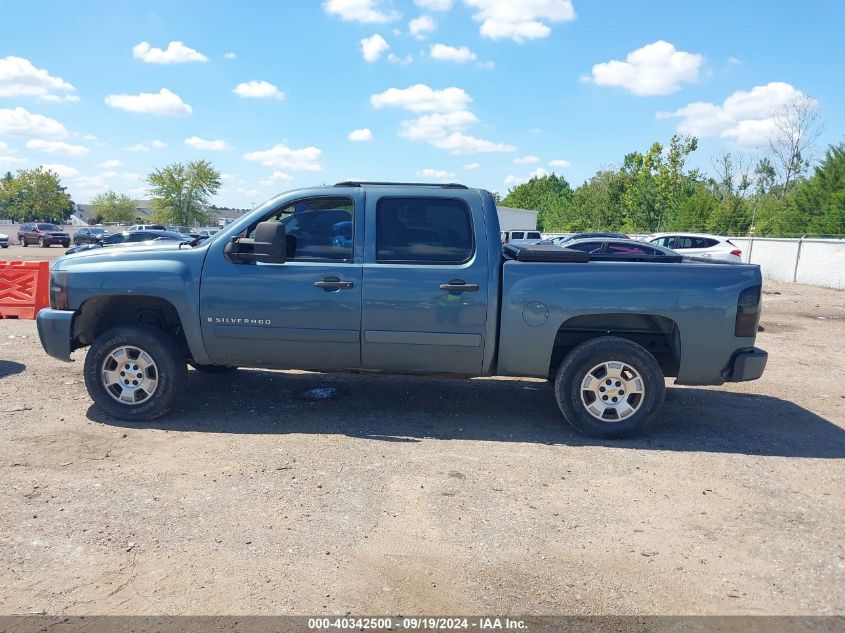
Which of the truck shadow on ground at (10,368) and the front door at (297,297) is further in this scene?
the truck shadow on ground at (10,368)

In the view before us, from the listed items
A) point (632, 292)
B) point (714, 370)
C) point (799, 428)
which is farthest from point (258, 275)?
point (799, 428)

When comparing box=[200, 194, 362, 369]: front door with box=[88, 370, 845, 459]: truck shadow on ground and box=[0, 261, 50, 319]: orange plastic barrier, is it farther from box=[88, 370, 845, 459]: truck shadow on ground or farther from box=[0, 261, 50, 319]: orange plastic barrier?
box=[0, 261, 50, 319]: orange plastic barrier

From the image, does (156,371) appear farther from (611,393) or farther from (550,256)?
(611,393)

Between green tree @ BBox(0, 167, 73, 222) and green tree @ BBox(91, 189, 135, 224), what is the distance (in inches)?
420

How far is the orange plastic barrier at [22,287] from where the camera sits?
436 inches

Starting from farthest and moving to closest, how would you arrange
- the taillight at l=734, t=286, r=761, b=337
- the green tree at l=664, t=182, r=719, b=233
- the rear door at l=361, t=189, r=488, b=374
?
1. the green tree at l=664, t=182, r=719, b=233
2. the rear door at l=361, t=189, r=488, b=374
3. the taillight at l=734, t=286, r=761, b=337

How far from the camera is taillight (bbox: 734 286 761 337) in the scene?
505cm

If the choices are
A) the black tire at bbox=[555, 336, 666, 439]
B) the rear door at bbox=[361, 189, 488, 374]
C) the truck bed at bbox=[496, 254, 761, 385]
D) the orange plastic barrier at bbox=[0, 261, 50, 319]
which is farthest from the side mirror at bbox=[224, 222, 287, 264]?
the orange plastic barrier at bbox=[0, 261, 50, 319]

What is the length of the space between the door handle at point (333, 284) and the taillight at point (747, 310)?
319 cm

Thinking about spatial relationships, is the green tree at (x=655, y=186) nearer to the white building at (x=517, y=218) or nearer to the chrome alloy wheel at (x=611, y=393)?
the white building at (x=517, y=218)

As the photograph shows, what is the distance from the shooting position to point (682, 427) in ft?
18.8

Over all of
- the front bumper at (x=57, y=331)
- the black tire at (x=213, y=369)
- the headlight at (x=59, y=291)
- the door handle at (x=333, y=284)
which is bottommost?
the black tire at (x=213, y=369)

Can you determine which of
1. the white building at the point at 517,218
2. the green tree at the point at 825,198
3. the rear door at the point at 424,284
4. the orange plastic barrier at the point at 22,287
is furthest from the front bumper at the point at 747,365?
the white building at the point at 517,218

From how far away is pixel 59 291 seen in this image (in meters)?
5.48
